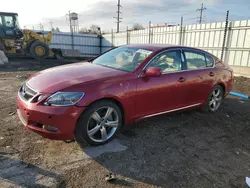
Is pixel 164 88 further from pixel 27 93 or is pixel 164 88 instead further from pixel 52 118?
pixel 27 93

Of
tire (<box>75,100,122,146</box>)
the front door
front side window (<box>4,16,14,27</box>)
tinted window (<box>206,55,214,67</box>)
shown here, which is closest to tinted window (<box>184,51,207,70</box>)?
tinted window (<box>206,55,214,67</box>)

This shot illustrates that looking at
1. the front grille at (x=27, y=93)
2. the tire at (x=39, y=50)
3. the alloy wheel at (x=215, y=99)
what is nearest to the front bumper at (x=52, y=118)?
the front grille at (x=27, y=93)

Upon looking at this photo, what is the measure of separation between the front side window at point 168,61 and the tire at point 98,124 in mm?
1116

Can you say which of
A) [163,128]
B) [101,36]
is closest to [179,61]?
[163,128]

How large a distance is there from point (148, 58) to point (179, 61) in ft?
2.76

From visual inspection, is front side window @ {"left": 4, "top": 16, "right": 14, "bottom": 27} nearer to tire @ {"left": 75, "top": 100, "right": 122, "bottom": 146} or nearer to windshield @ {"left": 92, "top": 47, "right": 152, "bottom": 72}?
windshield @ {"left": 92, "top": 47, "right": 152, "bottom": 72}

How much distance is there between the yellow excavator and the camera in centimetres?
1507

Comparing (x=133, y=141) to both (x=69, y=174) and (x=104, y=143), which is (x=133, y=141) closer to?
(x=104, y=143)

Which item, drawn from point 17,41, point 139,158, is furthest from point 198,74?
point 17,41

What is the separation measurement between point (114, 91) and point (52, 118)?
984 millimetres

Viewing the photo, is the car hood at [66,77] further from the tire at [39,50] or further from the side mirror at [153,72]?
the tire at [39,50]

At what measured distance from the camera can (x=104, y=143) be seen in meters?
3.44

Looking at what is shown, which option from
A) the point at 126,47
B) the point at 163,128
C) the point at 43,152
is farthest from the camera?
the point at 126,47

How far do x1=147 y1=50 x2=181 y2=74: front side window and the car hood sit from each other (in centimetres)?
78
